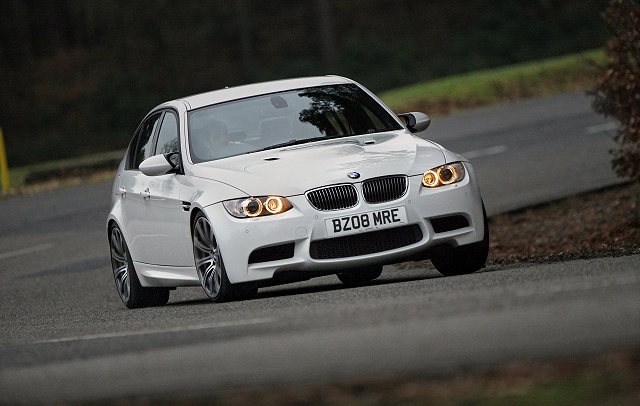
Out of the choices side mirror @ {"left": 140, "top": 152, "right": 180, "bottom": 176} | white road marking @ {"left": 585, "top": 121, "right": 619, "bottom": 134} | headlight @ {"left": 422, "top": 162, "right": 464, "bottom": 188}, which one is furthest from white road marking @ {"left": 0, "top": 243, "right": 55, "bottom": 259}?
white road marking @ {"left": 585, "top": 121, "right": 619, "bottom": 134}

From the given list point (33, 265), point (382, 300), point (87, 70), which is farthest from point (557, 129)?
point (87, 70)

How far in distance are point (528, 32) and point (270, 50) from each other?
1238cm

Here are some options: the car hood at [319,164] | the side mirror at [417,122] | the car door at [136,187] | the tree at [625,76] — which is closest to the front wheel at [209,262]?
the car hood at [319,164]

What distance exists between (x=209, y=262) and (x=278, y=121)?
1.56m

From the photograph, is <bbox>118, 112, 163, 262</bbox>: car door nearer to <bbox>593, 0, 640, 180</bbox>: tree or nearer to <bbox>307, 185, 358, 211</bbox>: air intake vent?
<bbox>307, 185, 358, 211</bbox>: air intake vent

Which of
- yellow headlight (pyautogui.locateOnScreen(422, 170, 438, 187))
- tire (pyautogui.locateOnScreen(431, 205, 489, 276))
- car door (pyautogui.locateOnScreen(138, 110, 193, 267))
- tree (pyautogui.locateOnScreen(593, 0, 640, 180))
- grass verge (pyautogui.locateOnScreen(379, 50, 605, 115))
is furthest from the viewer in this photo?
grass verge (pyautogui.locateOnScreen(379, 50, 605, 115))

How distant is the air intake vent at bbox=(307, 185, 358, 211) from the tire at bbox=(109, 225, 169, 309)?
278 cm

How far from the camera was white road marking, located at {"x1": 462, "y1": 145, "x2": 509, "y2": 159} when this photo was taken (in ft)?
78.6

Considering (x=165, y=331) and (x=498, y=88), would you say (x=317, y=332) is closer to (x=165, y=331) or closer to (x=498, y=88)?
(x=165, y=331)

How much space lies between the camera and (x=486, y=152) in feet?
79.5

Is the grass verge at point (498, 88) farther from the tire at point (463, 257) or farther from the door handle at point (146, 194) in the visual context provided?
the tire at point (463, 257)

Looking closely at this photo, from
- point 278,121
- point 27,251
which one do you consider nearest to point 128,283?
point 278,121

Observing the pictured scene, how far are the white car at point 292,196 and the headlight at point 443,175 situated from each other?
0.01m

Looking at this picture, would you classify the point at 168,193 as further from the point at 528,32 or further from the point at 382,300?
the point at 528,32
